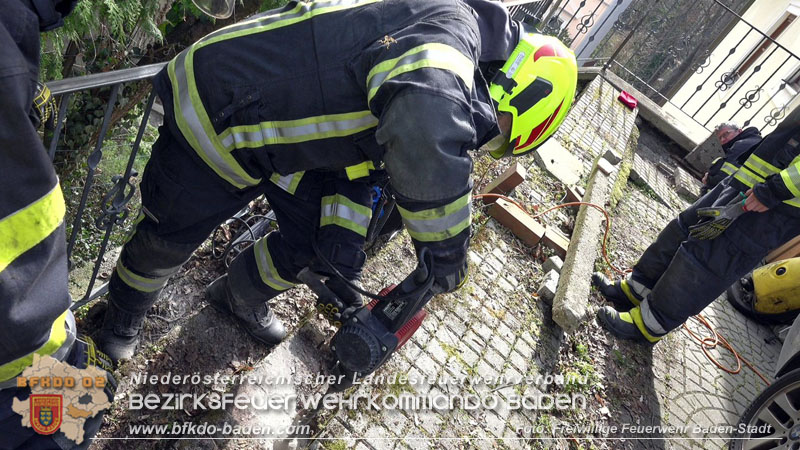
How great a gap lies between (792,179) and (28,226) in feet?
15.2

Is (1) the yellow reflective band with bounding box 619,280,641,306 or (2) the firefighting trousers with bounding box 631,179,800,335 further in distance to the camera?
(1) the yellow reflective band with bounding box 619,280,641,306

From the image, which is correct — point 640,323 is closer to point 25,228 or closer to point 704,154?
point 25,228

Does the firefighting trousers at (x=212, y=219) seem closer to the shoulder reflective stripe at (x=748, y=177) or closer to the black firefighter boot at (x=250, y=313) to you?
the black firefighter boot at (x=250, y=313)

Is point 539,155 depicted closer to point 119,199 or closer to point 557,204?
point 557,204

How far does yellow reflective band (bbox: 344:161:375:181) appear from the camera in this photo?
2.25 m

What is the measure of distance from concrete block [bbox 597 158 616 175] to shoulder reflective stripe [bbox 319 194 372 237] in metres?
4.82

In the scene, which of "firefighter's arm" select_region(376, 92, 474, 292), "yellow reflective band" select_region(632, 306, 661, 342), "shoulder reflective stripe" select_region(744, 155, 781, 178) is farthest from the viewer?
"yellow reflective band" select_region(632, 306, 661, 342)

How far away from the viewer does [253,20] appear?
208cm

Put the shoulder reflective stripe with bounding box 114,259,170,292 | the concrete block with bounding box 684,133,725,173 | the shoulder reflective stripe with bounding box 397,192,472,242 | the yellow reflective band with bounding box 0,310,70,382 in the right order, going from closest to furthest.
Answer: the yellow reflective band with bounding box 0,310,70,382 → the shoulder reflective stripe with bounding box 397,192,472,242 → the shoulder reflective stripe with bounding box 114,259,170,292 → the concrete block with bounding box 684,133,725,173

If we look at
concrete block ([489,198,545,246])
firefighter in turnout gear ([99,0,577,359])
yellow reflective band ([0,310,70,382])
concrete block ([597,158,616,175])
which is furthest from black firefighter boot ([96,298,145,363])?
concrete block ([597,158,616,175])

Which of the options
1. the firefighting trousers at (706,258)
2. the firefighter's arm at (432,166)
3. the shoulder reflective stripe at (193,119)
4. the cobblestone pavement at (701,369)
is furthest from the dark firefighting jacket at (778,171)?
the shoulder reflective stripe at (193,119)

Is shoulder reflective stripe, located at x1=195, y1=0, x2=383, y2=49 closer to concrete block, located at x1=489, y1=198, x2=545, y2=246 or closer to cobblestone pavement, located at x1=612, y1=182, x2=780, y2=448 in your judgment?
concrete block, located at x1=489, y1=198, x2=545, y2=246

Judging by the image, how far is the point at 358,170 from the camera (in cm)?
227

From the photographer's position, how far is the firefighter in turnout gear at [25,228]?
106 centimetres
